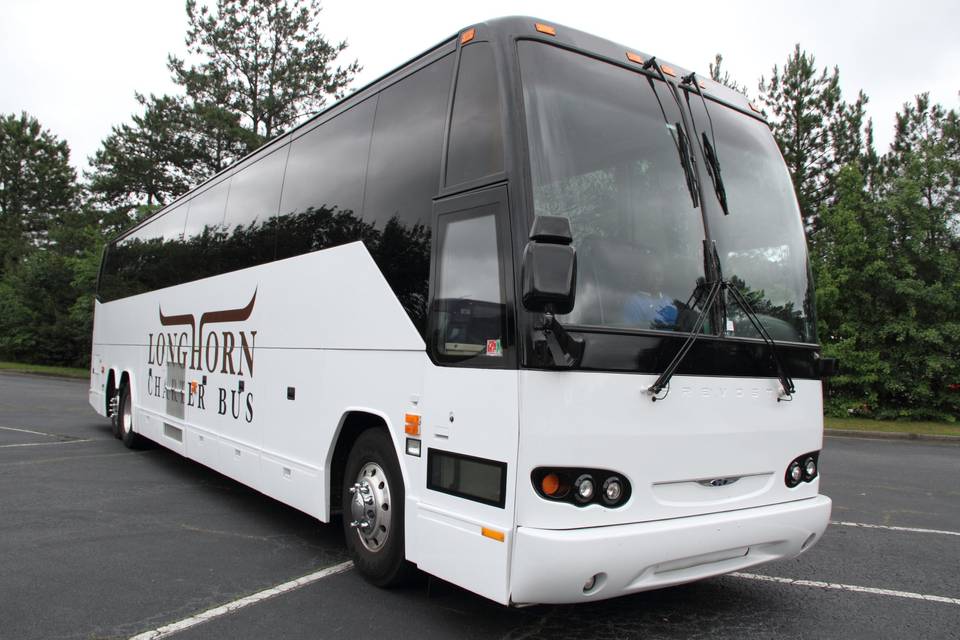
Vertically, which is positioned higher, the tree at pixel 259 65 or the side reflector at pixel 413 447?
the tree at pixel 259 65

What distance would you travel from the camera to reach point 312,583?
4840 millimetres

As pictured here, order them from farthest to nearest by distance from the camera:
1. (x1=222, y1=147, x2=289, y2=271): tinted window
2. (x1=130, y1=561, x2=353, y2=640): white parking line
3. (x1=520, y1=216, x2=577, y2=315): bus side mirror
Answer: (x1=222, y1=147, x2=289, y2=271): tinted window → (x1=130, y1=561, x2=353, y2=640): white parking line → (x1=520, y1=216, x2=577, y2=315): bus side mirror

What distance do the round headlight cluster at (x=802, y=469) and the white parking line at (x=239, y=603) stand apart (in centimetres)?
306

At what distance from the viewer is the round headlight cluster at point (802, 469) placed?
4.25m

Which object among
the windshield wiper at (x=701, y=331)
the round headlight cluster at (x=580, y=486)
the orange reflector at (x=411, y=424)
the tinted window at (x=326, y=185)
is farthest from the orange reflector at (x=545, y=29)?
the round headlight cluster at (x=580, y=486)

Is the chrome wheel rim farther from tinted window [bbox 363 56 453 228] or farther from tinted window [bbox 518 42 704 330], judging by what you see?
tinted window [bbox 518 42 704 330]

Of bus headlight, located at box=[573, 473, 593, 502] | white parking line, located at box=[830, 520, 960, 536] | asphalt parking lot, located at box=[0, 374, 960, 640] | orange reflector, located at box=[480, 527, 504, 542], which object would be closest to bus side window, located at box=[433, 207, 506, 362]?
bus headlight, located at box=[573, 473, 593, 502]

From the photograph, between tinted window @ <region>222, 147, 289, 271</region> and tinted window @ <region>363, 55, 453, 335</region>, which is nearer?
tinted window @ <region>363, 55, 453, 335</region>

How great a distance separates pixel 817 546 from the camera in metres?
5.91

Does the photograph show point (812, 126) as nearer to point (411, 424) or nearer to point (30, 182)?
point (411, 424)

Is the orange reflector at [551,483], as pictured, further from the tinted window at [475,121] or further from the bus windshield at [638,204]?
the tinted window at [475,121]

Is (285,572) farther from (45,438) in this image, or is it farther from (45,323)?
(45,323)

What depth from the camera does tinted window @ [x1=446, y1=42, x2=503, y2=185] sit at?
3.87 meters

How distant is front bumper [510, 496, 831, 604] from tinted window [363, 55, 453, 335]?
1504 millimetres
